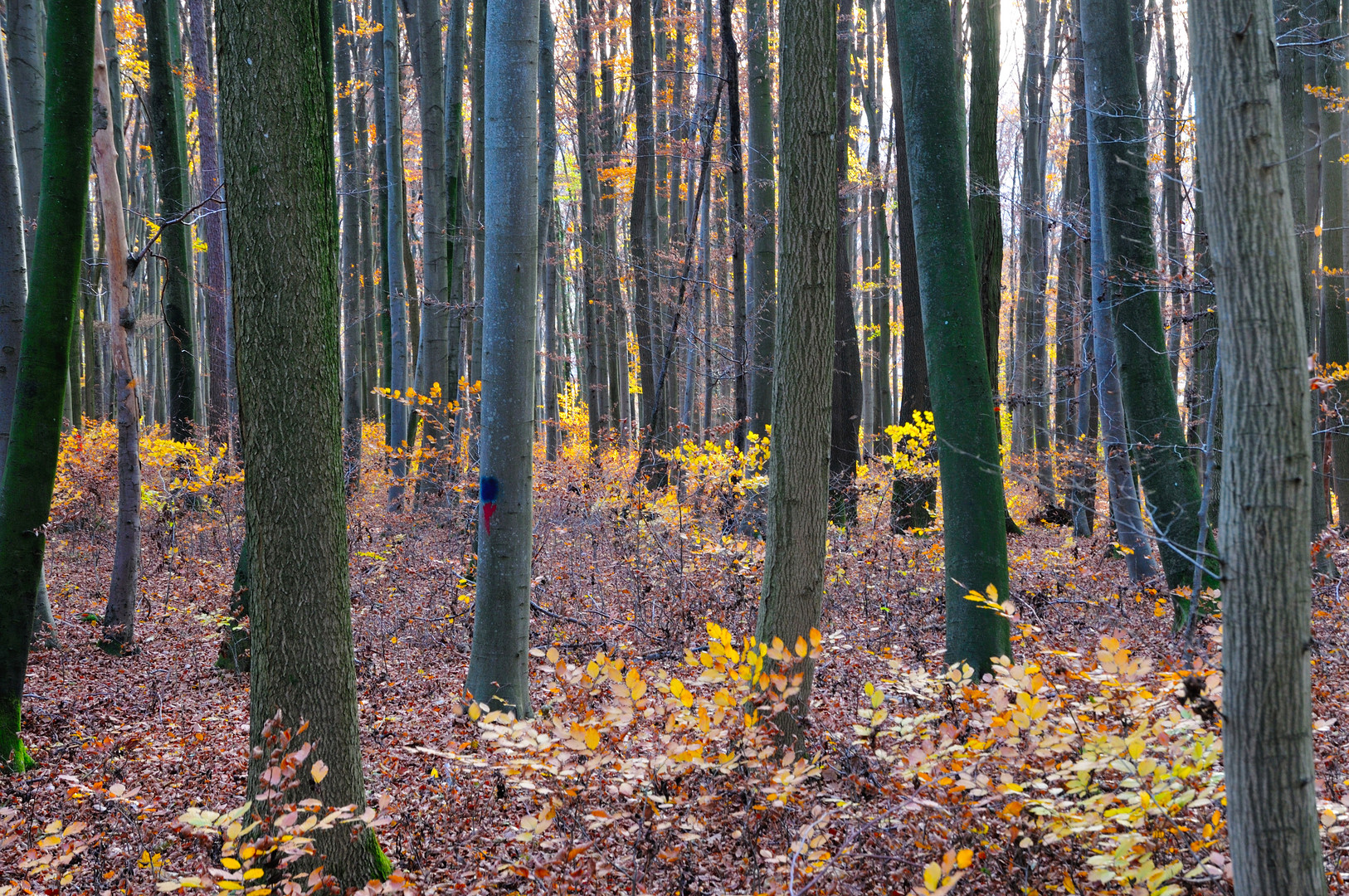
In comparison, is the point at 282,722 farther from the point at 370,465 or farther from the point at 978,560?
the point at 370,465

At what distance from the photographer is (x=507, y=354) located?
4.80m

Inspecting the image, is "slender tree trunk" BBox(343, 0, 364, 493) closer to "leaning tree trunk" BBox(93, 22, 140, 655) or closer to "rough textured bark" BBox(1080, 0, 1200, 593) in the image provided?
"leaning tree trunk" BBox(93, 22, 140, 655)

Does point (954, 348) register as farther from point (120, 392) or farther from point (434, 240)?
point (434, 240)

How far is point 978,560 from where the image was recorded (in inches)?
193

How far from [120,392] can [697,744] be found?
632 cm

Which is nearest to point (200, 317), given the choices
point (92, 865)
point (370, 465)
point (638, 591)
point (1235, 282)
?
point (370, 465)

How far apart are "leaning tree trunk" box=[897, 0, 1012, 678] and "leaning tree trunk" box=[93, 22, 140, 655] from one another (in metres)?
6.39

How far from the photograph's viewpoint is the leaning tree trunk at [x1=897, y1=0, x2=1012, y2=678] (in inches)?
193

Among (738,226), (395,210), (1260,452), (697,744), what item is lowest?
(697,744)

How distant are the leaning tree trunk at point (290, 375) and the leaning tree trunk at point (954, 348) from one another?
11.1 ft

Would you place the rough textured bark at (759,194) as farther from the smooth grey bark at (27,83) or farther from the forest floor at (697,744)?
the smooth grey bark at (27,83)

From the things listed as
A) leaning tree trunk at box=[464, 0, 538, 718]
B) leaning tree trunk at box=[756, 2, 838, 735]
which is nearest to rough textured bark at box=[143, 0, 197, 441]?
leaning tree trunk at box=[464, 0, 538, 718]

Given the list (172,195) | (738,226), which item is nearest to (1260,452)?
(738,226)

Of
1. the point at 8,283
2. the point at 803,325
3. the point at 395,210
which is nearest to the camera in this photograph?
the point at 803,325
